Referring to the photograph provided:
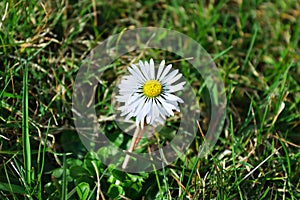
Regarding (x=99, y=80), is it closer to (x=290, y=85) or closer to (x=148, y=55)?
(x=148, y=55)

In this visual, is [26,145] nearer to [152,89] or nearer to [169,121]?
[152,89]

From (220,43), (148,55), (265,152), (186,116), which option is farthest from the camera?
(220,43)

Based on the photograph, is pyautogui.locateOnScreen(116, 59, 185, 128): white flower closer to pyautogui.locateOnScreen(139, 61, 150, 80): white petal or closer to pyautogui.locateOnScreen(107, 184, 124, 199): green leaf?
pyautogui.locateOnScreen(139, 61, 150, 80): white petal

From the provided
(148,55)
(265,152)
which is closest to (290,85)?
(265,152)

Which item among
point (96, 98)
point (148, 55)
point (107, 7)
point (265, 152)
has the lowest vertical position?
point (265, 152)

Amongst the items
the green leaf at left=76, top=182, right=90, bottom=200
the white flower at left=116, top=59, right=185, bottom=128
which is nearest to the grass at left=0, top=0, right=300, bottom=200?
the green leaf at left=76, top=182, right=90, bottom=200

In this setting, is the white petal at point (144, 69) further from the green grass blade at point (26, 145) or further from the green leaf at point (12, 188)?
the green leaf at point (12, 188)

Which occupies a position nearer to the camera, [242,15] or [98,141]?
[98,141]

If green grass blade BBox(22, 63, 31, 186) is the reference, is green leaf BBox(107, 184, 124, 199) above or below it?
below
